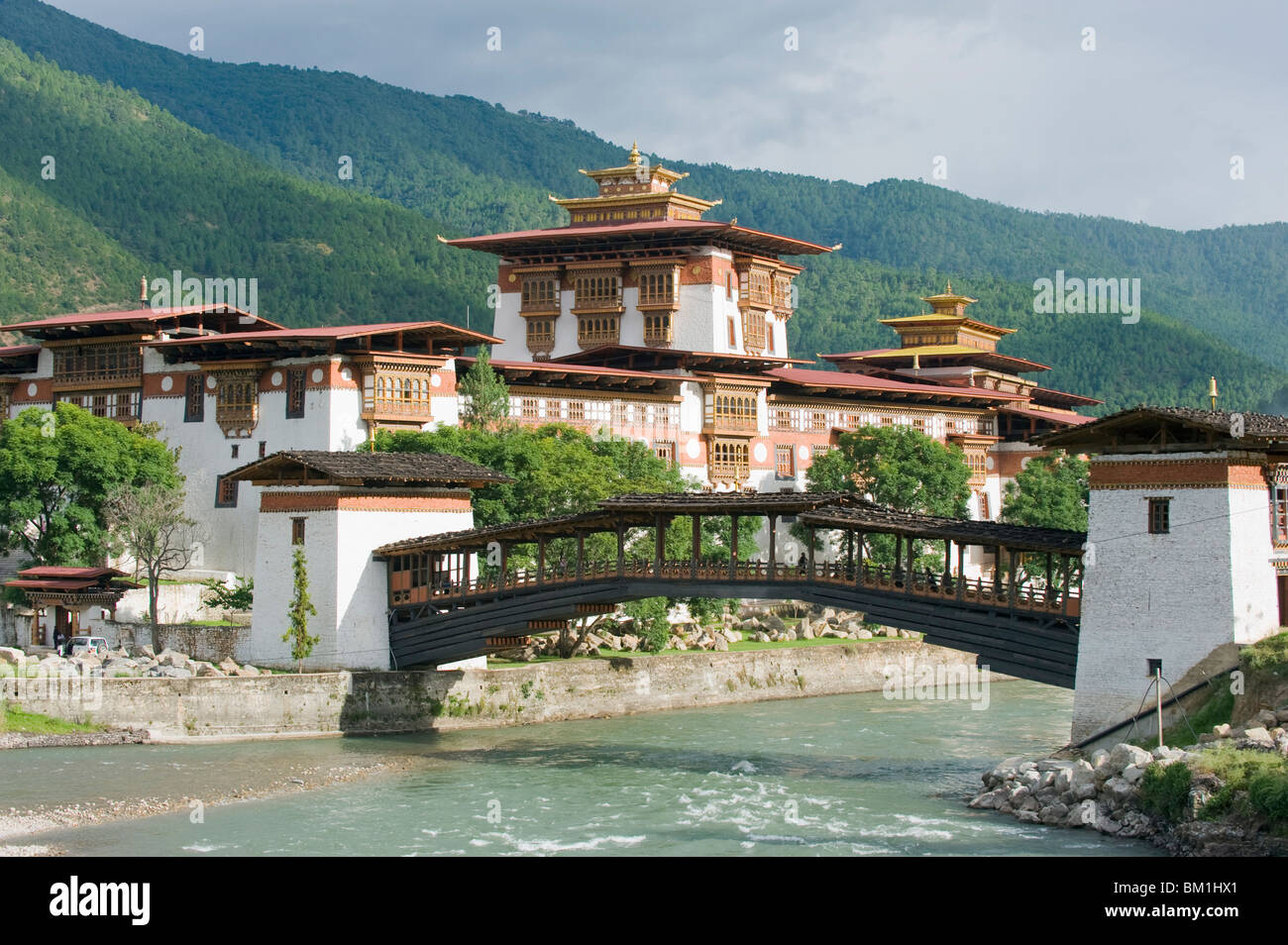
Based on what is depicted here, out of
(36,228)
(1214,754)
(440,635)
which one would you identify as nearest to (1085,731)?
(1214,754)

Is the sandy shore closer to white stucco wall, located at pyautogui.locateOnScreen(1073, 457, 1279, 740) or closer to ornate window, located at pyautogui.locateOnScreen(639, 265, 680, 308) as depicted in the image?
white stucco wall, located at pyautogui.locateOnScreen(1073, 457, 1279, 740)

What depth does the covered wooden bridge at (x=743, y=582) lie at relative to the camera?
42.0 m

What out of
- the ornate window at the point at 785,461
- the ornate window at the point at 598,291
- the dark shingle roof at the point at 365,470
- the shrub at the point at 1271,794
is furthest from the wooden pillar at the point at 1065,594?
the ornate window at the point at 598,291

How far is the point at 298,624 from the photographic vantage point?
51344 millimetres

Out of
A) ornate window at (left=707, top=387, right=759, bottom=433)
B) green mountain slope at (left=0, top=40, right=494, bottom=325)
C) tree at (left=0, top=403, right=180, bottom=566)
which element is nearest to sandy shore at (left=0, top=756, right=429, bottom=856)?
tree at (left=0, top=403, right=180, bottom=566)

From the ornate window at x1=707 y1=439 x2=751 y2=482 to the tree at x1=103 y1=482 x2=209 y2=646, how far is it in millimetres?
22903

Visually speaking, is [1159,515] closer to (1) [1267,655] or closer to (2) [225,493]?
(1) [1267,655]

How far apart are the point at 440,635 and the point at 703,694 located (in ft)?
36.2

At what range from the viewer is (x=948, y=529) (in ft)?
141

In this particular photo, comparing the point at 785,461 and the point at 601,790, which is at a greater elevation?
the point at 785,461

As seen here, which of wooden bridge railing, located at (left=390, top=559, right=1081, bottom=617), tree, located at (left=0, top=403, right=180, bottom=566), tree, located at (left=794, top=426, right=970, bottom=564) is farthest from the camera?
tree, located at (left=794, top=426, right=970, bottom=564)

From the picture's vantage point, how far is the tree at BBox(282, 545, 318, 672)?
5128cm

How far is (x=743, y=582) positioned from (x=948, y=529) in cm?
640

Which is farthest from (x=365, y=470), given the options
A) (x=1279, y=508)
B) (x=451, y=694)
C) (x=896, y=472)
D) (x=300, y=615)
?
(x=896, y=472)
